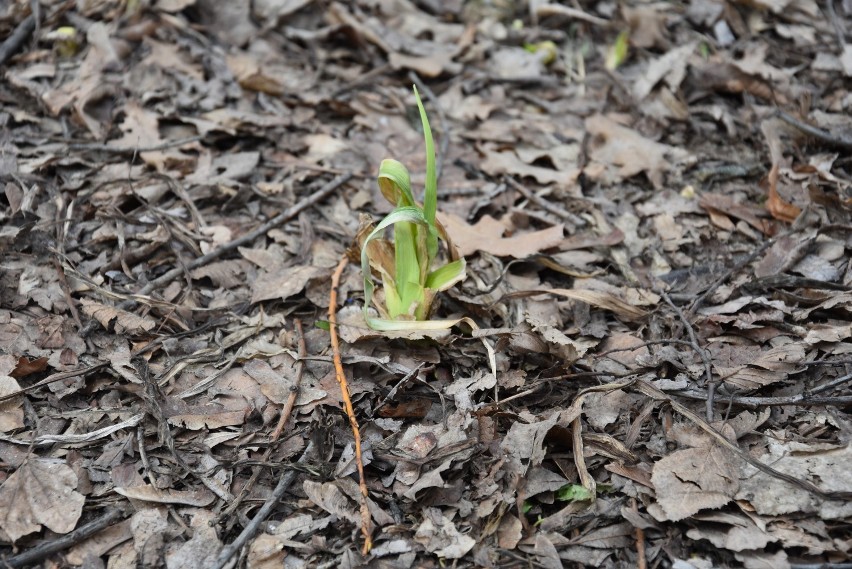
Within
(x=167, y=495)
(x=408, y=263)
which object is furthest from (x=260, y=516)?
(x=408, y=263)

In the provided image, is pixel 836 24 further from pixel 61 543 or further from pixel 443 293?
pixel 61 543

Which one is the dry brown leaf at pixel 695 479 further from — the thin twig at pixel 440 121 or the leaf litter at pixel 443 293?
the thin twig at pixel 440 121

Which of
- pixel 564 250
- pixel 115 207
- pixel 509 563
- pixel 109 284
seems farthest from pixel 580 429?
pixel 115 207

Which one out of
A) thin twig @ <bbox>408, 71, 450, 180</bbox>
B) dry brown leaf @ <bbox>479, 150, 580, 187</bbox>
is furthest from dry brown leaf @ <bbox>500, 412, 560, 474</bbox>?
thin twig @ <bbox>408, 71, 450, 180</bbox>

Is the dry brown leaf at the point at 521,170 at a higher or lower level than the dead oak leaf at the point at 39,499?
higher

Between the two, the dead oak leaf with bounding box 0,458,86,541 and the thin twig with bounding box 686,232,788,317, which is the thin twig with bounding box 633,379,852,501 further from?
the dead oak leaf with bounding box 0,458,86,541

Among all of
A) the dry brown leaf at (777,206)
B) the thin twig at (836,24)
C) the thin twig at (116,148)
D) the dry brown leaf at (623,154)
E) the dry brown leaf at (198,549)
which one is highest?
the thin twig at (836,24)

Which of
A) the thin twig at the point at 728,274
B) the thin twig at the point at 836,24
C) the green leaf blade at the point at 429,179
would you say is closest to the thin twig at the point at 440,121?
the green leaf blade at the point at 429,179
